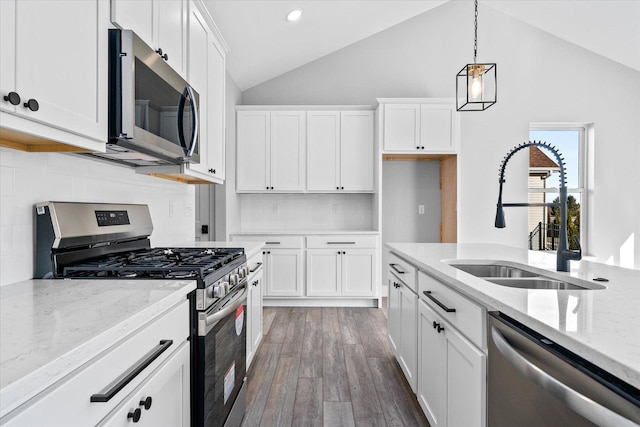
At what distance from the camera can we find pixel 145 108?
1464 mm

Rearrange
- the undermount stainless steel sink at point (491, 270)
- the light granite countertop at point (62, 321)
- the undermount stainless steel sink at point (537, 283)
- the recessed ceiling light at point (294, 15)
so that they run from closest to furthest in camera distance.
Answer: the light granite countertop at point (62, 321) → the undermount stainless steel sink at point (537, 283) → the undermount stainless steel sink at point (491, 270) → the recessed ceiling light at point (294, 15)

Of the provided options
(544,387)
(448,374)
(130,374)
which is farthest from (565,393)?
→ (130,374)

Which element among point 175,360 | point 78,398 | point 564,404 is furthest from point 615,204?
point 78,398

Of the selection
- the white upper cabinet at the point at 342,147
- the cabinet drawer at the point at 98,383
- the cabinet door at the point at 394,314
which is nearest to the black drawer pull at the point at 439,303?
the cabinet door at the point at 394,314

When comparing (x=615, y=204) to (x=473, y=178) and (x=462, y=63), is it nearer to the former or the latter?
(x=473, y=178)

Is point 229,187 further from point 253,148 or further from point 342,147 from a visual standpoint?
point 342,147

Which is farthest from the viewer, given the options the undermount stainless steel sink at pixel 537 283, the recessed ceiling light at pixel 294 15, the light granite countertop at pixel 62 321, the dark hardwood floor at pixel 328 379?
the recessed ceiling light at pixel 294 15

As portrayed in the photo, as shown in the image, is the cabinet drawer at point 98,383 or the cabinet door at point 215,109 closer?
the cabinet drawer at point 98,383

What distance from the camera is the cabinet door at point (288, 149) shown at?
14.0 feet

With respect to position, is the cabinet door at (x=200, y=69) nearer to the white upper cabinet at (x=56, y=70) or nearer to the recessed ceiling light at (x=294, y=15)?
the white upper cabinet at (x=56, y=70)

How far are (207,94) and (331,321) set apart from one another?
247 cm

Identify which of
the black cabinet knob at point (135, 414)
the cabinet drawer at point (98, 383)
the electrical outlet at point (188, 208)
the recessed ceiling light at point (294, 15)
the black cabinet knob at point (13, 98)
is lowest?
the black cabinet knob at point (135, 414)

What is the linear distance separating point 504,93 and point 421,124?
1.40m

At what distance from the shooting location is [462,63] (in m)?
4.67
